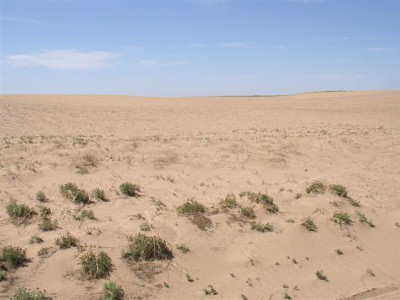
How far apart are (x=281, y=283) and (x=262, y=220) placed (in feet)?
7.23

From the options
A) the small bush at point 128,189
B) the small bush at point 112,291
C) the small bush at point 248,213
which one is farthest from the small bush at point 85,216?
the small bush at point 248,213

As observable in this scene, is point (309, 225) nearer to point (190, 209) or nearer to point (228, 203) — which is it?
point (228, 203)

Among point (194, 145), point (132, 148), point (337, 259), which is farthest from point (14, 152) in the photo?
point (337, 259)

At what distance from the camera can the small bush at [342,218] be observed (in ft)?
34.6

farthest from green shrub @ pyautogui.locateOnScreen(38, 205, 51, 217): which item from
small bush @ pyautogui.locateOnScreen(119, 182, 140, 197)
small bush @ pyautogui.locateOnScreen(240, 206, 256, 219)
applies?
small bush @ pyautogui.locateOnScreen(240, 206, 256, 219)

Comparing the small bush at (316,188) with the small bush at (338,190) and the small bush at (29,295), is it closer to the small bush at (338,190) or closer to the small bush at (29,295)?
the small bush at (338,190)

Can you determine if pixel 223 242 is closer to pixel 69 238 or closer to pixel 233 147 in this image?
pixel 69 238

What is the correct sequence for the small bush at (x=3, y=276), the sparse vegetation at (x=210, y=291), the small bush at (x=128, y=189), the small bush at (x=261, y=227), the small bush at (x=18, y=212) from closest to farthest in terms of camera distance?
the small bush at (x=3, y=276), the sparse vegetation at (x=210, y=291), the small bush at (x=18, y=212), the small bush at (x=261, y=227), the small bush at (x=128, y=189)

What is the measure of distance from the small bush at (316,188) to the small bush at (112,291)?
6.47m

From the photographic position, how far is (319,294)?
810cm

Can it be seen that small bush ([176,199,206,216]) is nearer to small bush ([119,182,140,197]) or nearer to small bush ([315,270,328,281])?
small bush ([119,182,140,197])

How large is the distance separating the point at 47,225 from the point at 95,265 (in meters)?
1.75

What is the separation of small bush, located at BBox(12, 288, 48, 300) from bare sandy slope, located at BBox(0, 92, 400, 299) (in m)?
0.17

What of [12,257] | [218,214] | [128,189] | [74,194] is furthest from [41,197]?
[218,214]
